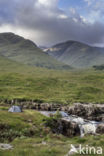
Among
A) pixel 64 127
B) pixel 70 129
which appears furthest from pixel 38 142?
pixel 70 129

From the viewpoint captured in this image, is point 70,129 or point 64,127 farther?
point 70,129

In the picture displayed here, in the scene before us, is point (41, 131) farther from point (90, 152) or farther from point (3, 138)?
point (90, 152)

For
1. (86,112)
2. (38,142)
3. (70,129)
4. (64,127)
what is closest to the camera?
(38,142)

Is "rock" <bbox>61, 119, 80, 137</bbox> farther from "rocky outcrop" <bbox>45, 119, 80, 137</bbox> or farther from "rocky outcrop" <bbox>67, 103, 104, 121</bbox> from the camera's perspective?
"rocky outcrop" <bbox>67, 103, 104, 121</bbox>

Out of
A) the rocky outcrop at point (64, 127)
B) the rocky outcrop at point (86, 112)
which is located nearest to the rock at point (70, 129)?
the rocky outcrop at point (64, 127)

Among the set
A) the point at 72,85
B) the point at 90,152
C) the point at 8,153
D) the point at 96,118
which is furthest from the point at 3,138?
the point at 72,85

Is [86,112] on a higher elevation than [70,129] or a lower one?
lower

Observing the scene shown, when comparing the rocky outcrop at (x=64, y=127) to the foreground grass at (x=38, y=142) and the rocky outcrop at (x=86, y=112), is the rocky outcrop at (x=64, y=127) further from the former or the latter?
the rocky outcrop at (x=86, y=112)

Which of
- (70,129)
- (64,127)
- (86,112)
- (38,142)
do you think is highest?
(38,142)

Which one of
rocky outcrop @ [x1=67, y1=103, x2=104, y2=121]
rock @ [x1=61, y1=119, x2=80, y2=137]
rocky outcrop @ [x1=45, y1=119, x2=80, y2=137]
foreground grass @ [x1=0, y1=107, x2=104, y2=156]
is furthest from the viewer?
rocky outcrop @ [x1=67, y1=103, x2=104, y2=121]

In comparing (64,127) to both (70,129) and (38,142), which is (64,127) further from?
(38,142)

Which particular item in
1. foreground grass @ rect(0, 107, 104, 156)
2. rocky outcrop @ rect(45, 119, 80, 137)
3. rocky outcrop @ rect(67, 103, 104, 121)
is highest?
foreground grass @ rect(0, 107, 104, 156)

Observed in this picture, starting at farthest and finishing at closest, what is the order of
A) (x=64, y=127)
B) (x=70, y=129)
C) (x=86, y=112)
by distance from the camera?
(x=86, y=112) < (x=70, y=129) < (x=64, y=127)

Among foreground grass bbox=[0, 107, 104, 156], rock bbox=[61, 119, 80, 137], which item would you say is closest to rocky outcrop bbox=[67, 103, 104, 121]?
rock bbox=[61, 119, 80, 137]
